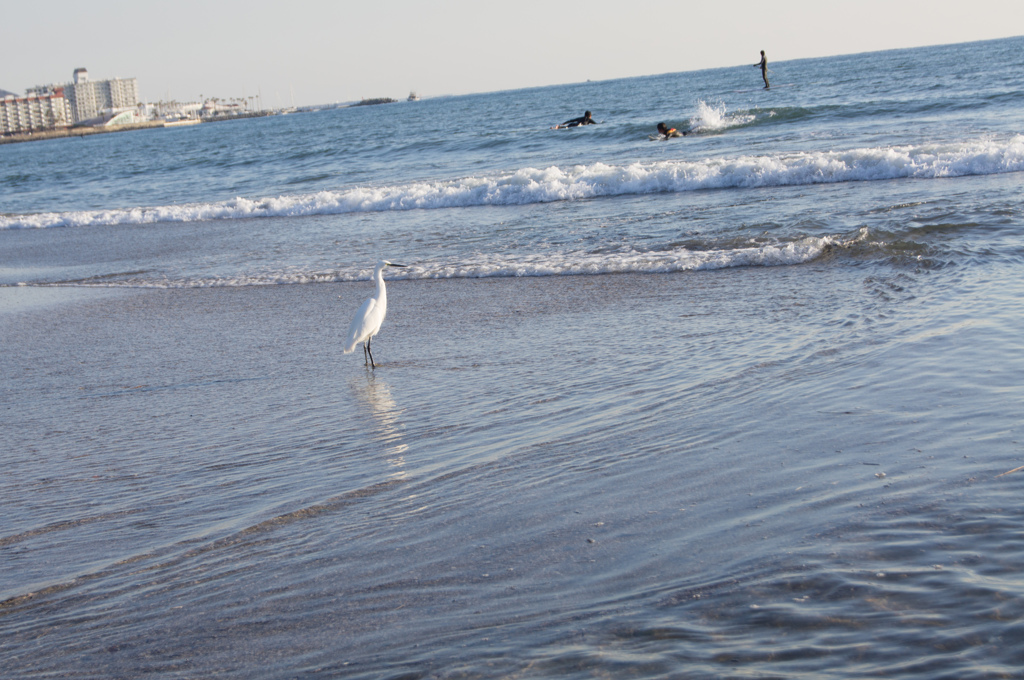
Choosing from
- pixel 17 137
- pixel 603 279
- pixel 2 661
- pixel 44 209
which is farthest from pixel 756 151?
pixel 17 137

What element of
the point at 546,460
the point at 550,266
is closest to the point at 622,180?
the point at 550,266

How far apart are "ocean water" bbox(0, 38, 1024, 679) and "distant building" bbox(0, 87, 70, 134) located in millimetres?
182118

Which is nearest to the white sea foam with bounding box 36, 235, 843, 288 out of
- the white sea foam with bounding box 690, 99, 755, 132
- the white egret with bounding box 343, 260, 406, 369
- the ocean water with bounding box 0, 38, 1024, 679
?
the ocean water with bounding box 0, 38, 1024, 679

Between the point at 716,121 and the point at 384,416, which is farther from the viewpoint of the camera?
the point at 716,121

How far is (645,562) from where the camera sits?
2.69 metres

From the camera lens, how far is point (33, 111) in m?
174

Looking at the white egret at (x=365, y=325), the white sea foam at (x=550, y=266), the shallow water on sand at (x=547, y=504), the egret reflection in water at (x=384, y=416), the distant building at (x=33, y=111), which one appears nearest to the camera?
the shallow water on sand at (x=547, y=504)

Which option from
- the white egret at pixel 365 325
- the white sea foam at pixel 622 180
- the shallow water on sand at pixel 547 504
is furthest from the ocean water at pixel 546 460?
the white sea foam at pixel 622 180

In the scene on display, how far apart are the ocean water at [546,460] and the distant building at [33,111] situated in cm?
18212

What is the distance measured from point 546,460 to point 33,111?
206 meters

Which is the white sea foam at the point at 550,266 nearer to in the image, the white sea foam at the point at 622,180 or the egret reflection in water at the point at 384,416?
the egret reflection in water at the point at 384,416

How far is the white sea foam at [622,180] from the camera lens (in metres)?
13.2

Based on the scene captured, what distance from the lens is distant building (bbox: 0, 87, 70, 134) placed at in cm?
16638

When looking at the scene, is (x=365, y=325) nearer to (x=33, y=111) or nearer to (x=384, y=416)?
(x=384, y=416)
